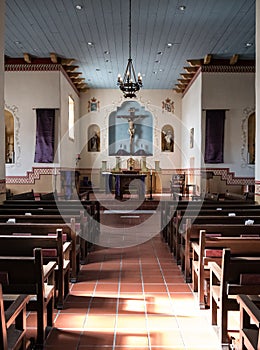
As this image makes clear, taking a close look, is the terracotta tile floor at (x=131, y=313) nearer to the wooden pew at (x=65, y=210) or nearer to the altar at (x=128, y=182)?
the wooden pew at (x=65, y=210)

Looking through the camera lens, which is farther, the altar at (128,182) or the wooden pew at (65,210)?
the altar at (128,182)

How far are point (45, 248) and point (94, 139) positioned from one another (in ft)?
47.6

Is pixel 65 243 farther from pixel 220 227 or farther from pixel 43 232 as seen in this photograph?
pixel 220 227

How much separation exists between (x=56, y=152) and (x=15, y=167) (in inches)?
53.8

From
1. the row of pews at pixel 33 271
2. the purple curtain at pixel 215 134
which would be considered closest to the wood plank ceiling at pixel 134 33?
the purple curtain at pixel 215 134

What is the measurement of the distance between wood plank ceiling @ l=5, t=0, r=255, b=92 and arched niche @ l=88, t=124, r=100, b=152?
153 inches

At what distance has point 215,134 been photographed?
13297mm

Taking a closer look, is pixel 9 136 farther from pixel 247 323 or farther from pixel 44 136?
pixel 247 323

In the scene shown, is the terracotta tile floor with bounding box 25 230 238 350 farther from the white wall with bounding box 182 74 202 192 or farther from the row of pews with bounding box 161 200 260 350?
the white wall with bounding box 182 74 202 192

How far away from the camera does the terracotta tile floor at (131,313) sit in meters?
3.26

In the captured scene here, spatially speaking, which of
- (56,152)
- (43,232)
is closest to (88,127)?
(56,152)

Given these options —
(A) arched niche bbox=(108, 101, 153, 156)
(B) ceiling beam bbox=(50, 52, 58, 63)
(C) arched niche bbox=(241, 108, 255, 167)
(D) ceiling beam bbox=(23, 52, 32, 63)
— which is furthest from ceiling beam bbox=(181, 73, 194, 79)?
(D) ceiling beam bbox=(23, 52, 32, 63)

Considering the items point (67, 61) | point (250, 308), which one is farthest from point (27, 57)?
point (250, 308)

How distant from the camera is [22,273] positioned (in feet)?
9.52
